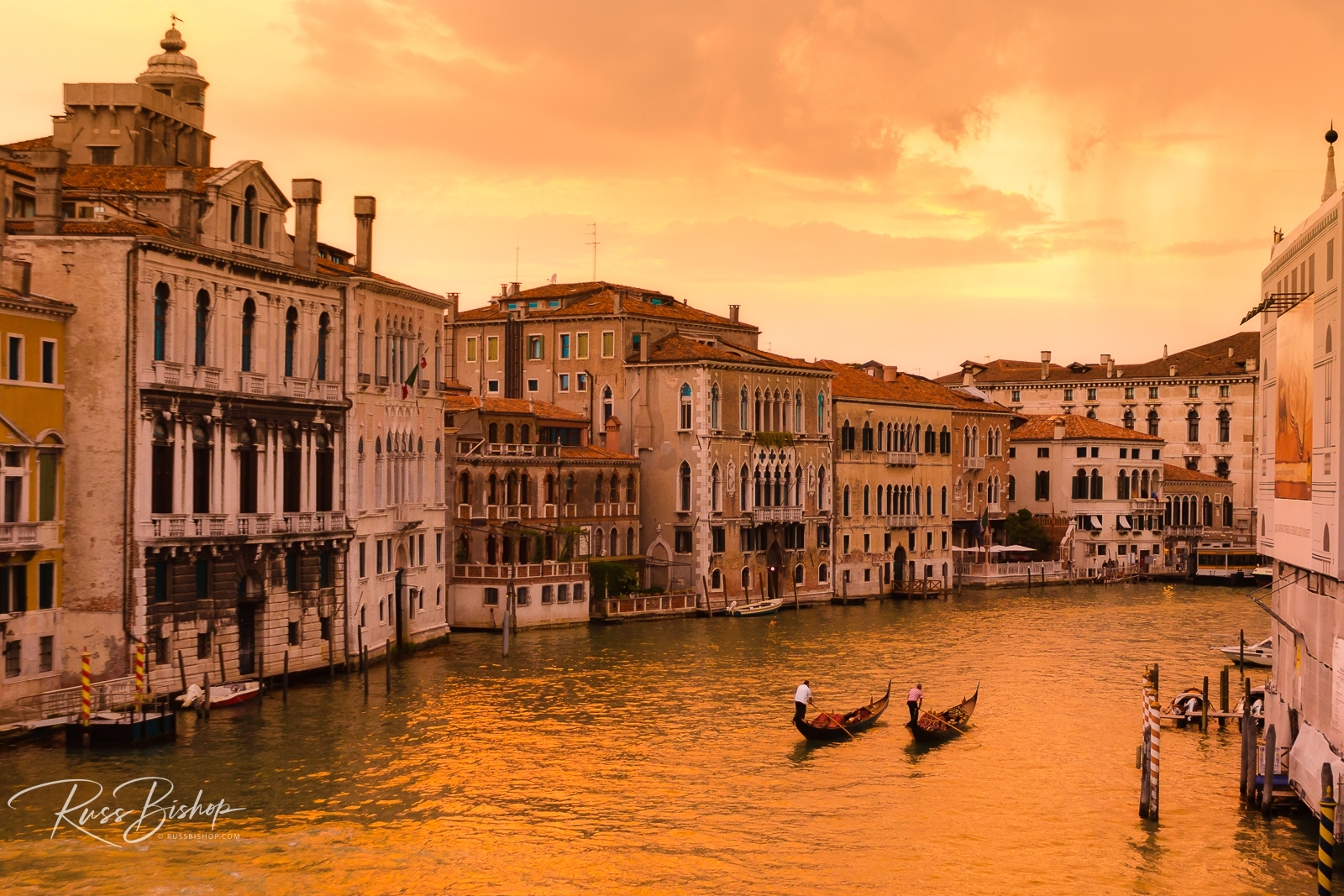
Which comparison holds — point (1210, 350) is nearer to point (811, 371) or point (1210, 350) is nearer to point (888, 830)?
point (811, 371)

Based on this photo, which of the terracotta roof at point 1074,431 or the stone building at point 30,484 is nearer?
the stone building at point 30,484

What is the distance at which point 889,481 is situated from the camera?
6450 cm

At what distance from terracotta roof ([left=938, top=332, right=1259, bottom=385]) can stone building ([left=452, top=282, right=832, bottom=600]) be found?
119 ft

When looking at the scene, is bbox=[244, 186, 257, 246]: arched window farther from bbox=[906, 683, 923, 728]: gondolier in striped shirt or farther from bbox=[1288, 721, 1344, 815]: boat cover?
bbox=[1288, 721, 1344, 815]: boat cover

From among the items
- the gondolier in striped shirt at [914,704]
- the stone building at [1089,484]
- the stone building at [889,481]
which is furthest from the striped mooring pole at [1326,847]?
the stone building at [1089,484]

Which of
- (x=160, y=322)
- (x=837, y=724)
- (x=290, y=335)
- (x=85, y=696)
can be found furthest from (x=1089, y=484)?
(x=85, y=696)

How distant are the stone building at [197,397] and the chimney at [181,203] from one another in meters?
0.04

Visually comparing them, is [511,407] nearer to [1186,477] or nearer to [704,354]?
[704,354]

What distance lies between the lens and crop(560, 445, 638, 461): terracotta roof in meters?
52.4

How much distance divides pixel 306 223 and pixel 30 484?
10253 mm

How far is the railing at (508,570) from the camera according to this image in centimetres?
4647

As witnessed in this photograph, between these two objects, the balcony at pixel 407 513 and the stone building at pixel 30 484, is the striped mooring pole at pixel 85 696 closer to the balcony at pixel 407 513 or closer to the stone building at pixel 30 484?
the stone building at pixel 30 484

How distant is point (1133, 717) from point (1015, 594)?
32.1 m

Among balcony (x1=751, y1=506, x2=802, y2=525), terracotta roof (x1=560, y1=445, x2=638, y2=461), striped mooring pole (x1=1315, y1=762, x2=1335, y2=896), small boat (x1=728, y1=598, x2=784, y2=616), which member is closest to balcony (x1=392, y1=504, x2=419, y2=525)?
terracotta roof (x1=560, y1=445, x2=638, y2=461)
